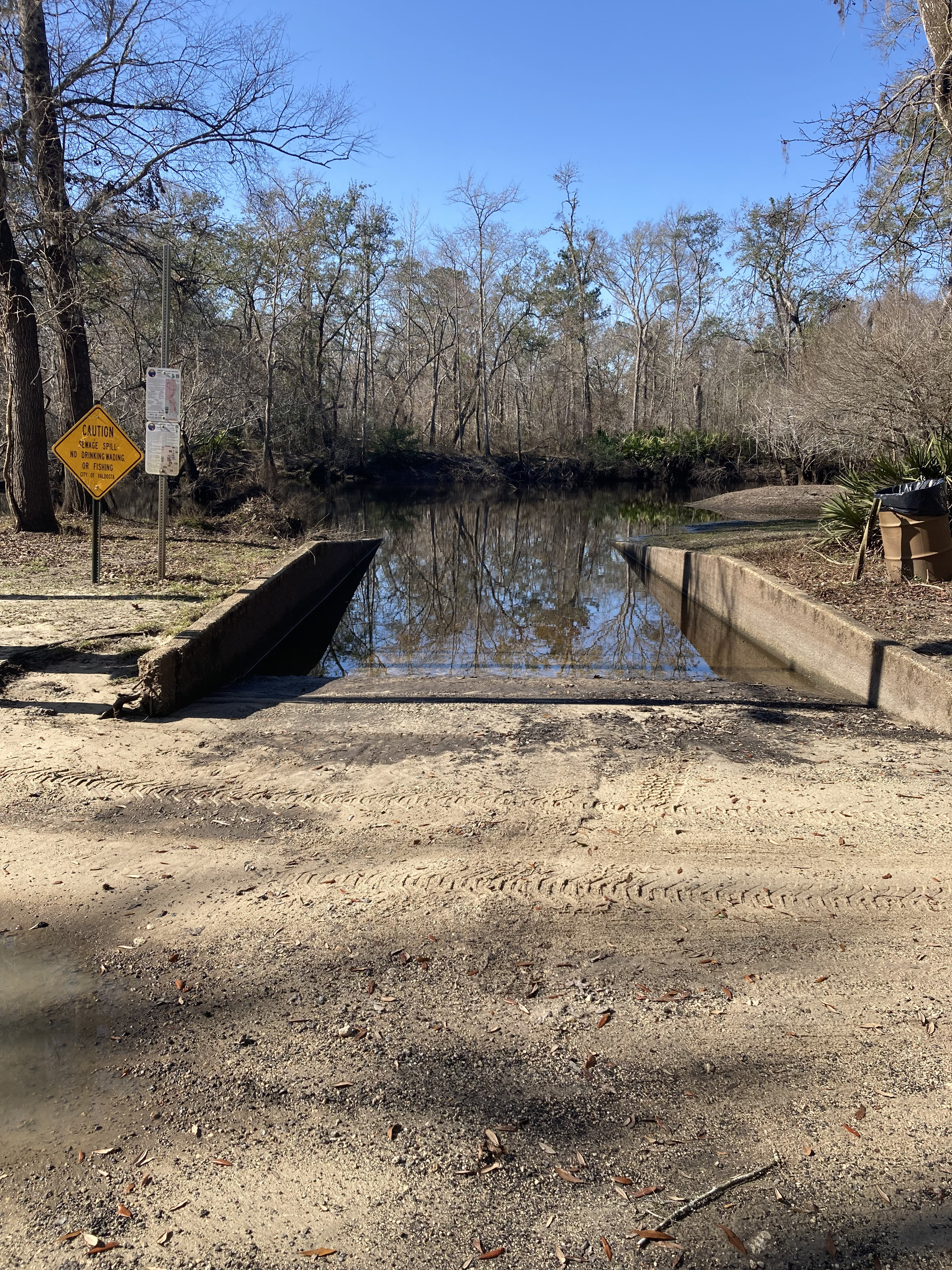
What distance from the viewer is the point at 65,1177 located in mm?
2912

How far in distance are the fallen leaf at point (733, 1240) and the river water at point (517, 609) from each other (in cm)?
854

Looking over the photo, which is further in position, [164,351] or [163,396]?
[163,396]

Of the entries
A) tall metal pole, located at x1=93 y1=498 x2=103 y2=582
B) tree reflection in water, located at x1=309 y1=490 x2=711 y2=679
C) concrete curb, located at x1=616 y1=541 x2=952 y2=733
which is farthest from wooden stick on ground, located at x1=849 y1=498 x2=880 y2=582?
tall metal pole, located at x1=93 y1=498 x2=103 y2=582

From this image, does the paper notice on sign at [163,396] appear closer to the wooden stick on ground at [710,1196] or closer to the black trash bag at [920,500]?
the black trash bag at [920,500]

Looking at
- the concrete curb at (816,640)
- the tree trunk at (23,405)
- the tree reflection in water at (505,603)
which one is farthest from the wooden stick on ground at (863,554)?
the tree trunk at (23,405)

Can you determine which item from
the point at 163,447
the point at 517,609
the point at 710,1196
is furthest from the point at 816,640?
the point at 710,1196

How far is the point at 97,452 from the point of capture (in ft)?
38.2

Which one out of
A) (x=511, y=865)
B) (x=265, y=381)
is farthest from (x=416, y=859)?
(x=265, y=381)

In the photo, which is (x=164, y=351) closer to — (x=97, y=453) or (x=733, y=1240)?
(x=97, y=453)

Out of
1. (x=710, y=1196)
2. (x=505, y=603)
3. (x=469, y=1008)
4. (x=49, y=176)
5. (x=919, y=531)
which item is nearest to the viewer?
(x=710, y=1196)

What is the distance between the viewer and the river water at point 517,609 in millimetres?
12750

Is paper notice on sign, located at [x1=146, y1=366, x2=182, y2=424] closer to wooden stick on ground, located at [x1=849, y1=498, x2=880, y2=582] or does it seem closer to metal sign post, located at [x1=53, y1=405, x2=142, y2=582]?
metal sign post, located at [x1=53, y1=405, x2=142, y2=582]

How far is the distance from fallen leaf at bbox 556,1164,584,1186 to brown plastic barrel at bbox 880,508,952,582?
36.9 ft

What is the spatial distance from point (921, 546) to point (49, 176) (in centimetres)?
1416
